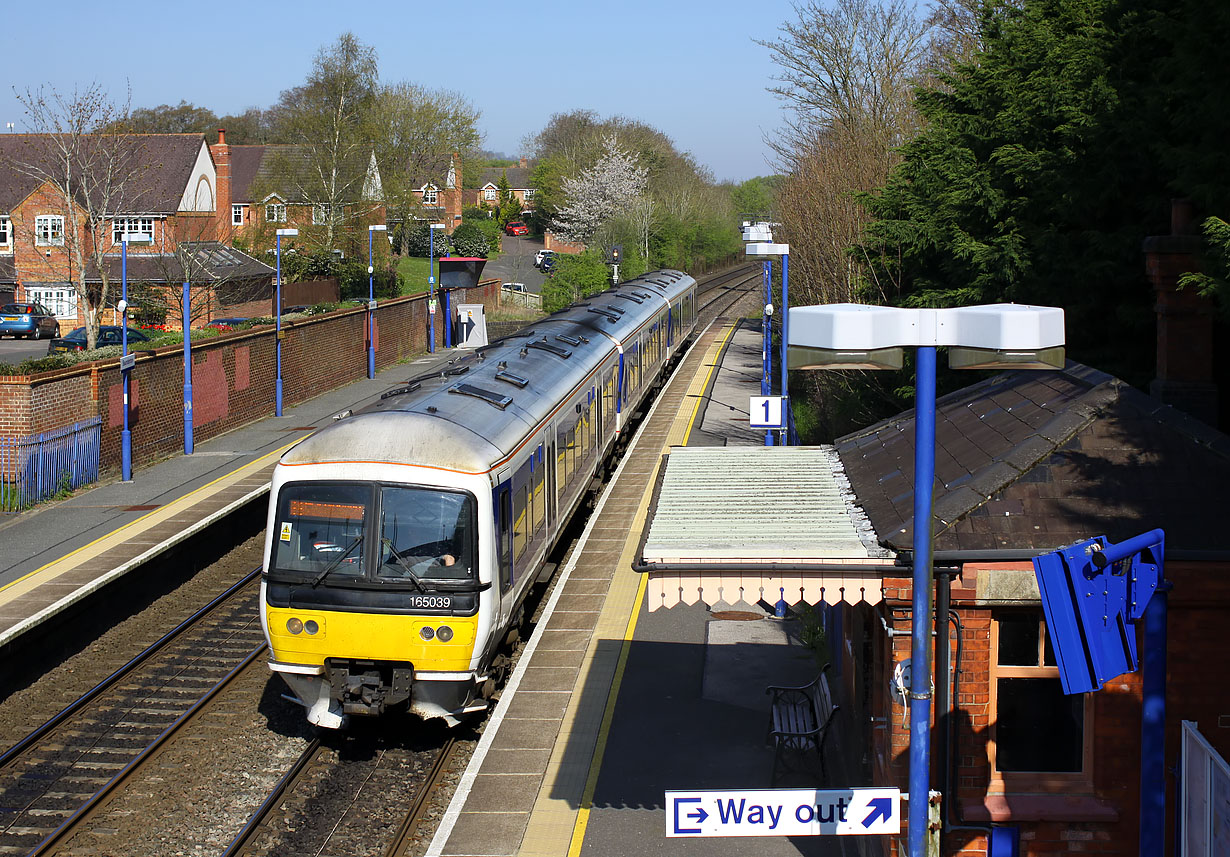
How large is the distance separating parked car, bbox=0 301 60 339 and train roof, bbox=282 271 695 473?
31613mm

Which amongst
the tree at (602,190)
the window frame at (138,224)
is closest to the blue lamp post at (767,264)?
the window frame at (138,224)

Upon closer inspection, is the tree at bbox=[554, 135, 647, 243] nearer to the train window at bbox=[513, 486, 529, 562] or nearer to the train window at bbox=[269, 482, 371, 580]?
the train window at bbox=[513, 486, 529, 562]

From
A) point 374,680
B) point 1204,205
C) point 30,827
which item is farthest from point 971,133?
point 30,827

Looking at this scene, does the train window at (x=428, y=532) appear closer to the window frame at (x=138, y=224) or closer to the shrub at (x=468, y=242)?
the window frame at (x=138, y=224)

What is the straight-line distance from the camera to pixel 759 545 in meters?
7.39

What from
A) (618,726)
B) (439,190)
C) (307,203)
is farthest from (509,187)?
(618,726)

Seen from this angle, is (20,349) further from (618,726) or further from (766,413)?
(618,726)

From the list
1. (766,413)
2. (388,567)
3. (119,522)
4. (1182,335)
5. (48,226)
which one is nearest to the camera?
(388,567)

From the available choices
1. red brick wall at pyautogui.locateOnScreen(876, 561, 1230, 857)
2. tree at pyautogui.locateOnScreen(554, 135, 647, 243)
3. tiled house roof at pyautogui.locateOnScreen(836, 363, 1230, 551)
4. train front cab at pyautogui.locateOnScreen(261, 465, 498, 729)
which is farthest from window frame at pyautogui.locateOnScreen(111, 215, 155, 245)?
red brick wall at pyautogui.locateOnScreen(876, 561, 1230, 857)

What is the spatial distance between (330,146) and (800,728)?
47.6 metres

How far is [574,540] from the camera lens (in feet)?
60.5

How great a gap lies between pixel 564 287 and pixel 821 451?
3709 cm

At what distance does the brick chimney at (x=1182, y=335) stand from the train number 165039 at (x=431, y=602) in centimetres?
655

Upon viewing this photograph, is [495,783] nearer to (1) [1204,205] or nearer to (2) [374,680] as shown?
(2) [374,680]
